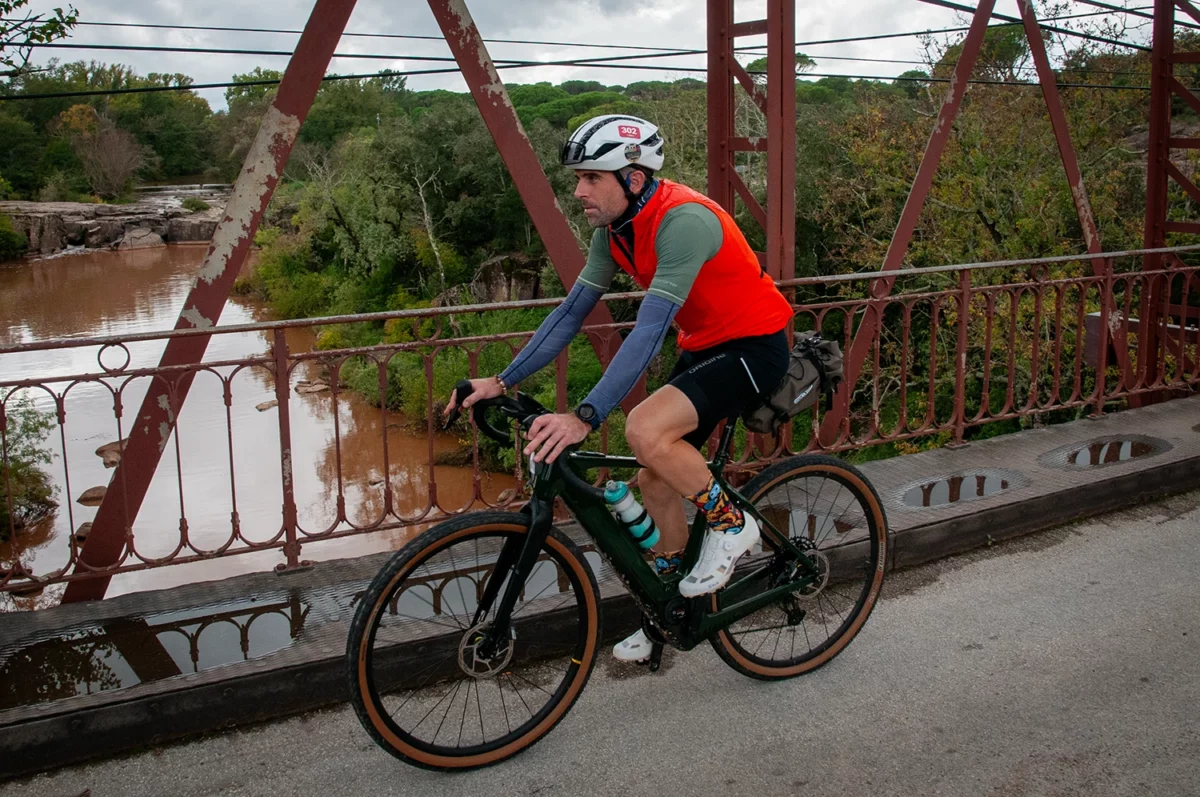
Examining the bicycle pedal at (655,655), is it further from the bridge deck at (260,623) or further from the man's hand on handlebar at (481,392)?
the man's hand on handlebar at (481,392)

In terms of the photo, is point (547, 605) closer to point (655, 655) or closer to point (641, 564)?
point (655, 655)

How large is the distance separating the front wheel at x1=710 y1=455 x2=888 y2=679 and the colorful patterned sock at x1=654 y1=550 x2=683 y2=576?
0.58ft

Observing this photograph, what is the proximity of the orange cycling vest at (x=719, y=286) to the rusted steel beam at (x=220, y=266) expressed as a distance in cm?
222

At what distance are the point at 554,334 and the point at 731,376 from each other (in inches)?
22.8

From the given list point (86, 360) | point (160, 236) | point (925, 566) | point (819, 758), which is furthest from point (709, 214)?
point (160, 236)

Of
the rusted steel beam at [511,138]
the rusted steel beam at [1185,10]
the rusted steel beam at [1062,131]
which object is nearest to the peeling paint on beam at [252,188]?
the rusted steel beam at [511,138]

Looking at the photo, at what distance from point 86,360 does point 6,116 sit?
2829 centimetres

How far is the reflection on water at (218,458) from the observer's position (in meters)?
21.0

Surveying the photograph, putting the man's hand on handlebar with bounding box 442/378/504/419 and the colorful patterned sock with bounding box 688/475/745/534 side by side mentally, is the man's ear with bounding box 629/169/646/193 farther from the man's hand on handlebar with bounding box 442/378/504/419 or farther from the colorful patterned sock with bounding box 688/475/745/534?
the colorful patterned sock with bounding box 688/475/745/534

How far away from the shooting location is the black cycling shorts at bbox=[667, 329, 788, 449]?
3.21m

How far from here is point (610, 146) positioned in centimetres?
302

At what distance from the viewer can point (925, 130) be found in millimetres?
24234

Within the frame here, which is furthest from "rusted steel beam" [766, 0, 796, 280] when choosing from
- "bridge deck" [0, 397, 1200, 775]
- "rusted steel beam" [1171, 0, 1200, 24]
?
"rusted steel beam" [1171, 0, 1200, 24]

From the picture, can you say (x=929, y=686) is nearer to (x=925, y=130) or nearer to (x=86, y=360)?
(x=925, y=130)
